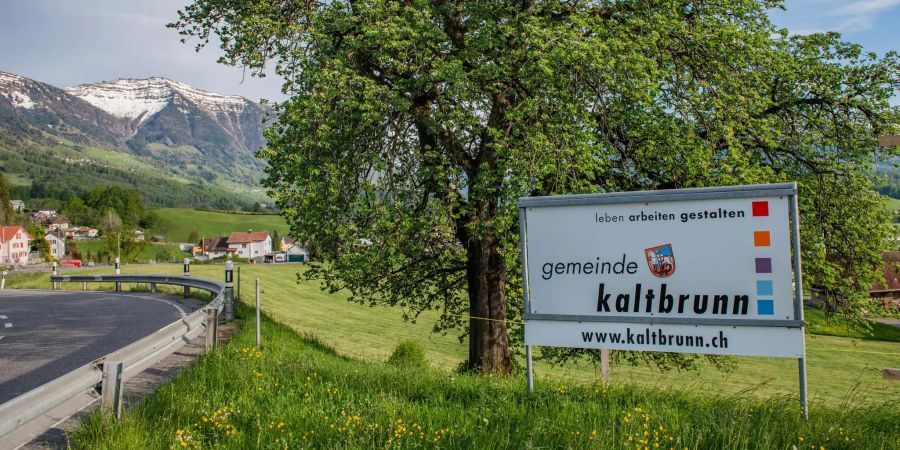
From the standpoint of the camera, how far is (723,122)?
12133 mm

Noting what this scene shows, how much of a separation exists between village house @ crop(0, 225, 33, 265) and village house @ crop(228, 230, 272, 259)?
5160 cm

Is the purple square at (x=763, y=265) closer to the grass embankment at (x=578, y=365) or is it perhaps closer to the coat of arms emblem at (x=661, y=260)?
the coat of arms emblem at (x=661, y=260)

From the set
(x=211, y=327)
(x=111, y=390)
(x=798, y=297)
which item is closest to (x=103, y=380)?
(x=111, y=390)

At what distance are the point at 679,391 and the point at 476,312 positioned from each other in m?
6.67

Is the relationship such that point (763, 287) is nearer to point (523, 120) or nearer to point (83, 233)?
point (523, 120)

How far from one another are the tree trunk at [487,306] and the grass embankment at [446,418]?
5.35 meters

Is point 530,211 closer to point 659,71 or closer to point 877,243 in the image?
point 659,71

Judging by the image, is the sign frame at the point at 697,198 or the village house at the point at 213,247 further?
the village house at the point at 213,247

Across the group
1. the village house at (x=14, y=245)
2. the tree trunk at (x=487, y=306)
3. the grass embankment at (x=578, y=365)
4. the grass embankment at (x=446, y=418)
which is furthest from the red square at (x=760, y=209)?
the village house at (x=14, y=245)

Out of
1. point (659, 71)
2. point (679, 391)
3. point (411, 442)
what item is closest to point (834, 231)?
point (659, 71)

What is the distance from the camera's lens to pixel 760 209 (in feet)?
20.5

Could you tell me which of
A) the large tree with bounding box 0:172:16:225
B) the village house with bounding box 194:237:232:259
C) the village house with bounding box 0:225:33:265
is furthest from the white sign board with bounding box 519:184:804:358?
the village house with bounding box 194:237:232:259

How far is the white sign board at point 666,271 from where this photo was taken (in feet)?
20.4

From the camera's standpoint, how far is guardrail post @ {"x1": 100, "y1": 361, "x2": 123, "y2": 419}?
5.71 meters
